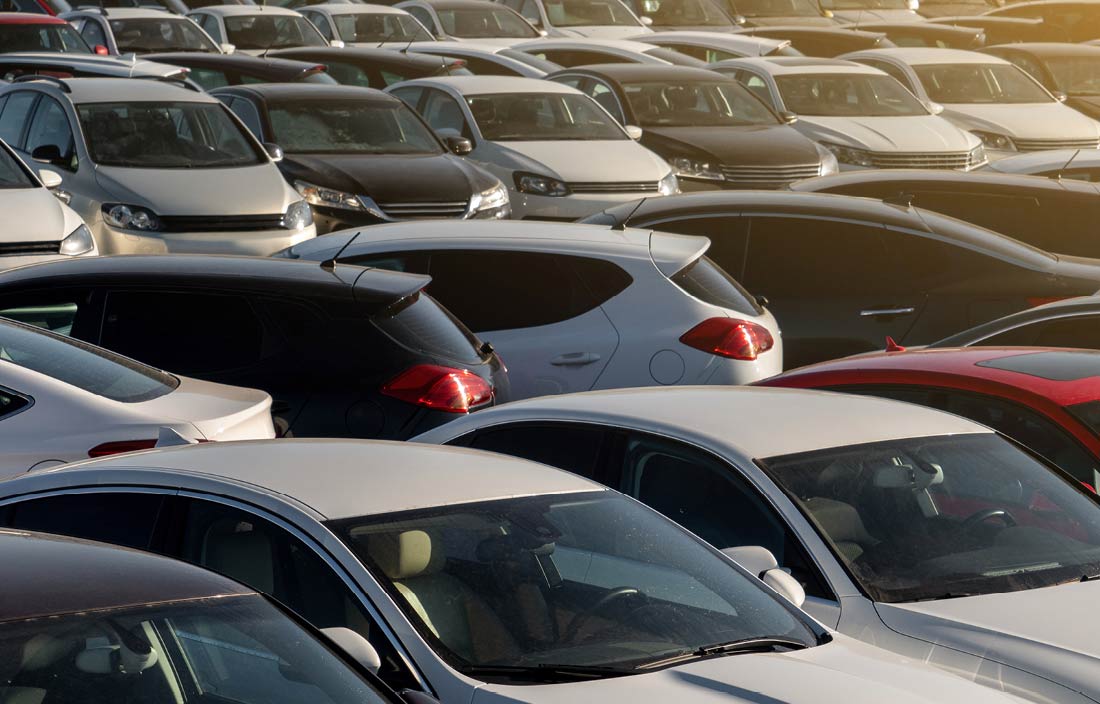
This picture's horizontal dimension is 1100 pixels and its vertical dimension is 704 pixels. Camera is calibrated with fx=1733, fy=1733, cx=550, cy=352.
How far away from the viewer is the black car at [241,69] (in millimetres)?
18062

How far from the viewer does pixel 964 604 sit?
4.82 m

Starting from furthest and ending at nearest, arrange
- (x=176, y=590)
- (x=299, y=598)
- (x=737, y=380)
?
(x=737, y=380) → (x=299, y=598) → (x=176, y=590)

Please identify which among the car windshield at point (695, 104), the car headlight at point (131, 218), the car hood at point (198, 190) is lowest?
the car windshield at point (695, 104)

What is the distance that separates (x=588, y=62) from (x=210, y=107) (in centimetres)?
918

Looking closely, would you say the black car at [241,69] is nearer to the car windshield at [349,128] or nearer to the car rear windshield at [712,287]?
the car windshield at [349,128]

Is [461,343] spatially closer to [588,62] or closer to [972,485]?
[972,485]

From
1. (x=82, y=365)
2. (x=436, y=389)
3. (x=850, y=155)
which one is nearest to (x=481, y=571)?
(x=82, y=365)

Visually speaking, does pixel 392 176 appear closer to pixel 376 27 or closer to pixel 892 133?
pixel 892 133

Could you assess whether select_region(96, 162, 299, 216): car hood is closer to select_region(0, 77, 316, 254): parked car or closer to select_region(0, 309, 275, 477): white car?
select_region(0, 77, 316, 254): parked car

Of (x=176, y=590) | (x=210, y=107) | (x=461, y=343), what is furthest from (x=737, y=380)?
(x=210, y=107)

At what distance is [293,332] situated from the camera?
760 centimetres

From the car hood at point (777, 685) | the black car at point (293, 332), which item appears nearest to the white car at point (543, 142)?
the black car at point (293, 332)

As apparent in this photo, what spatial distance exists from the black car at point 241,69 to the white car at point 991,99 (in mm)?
6590

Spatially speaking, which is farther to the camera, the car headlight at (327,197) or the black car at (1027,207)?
the car headlight at (327,197)
